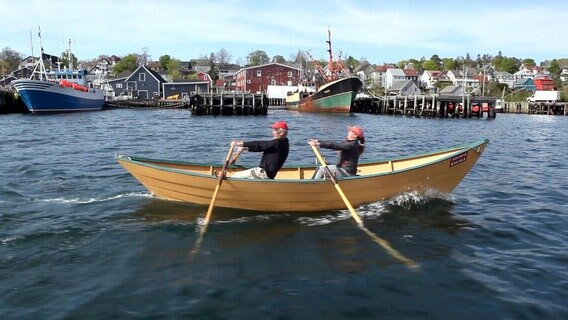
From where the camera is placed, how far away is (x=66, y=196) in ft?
38.1

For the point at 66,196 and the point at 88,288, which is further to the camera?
the point at 66,196

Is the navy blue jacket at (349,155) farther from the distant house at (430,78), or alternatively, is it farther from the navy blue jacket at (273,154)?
the distant house at (430,78)

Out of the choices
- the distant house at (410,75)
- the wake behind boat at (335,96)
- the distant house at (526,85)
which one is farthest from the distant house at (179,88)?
the distant house at (526,85)

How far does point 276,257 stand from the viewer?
7.82 m

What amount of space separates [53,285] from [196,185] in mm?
3782

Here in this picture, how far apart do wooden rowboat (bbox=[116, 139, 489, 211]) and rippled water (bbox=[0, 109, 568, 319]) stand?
28 centimetres

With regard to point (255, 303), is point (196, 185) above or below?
above

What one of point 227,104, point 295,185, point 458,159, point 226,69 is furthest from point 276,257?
point 226,69

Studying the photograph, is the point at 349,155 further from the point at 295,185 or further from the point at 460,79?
the point at 460,79

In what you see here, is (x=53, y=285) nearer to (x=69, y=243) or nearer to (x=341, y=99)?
(x=69, y=243)

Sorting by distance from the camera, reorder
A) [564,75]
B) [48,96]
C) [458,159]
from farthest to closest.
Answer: [564,75] → [48,96] → [458,159]

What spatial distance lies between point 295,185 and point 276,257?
202 cm

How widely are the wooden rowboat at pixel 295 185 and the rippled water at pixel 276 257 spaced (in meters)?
0.28

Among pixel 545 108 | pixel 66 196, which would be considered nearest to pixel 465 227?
pixel 66 196
